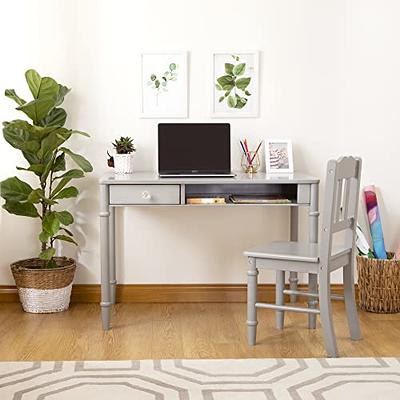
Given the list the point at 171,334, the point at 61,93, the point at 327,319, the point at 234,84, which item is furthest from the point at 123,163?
the point at 327,319

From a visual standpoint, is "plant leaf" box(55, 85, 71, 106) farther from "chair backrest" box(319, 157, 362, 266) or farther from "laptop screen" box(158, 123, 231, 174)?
"chair backrest" box(319, 157, 362, 266)

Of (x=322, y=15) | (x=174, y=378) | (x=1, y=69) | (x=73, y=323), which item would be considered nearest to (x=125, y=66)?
(x=1, y=69)

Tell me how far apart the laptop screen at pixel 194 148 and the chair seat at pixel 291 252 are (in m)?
0.65

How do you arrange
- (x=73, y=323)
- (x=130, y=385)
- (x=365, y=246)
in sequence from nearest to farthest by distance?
(x=130, y=385) → (x=73, y=323) → (x=365, y=246)

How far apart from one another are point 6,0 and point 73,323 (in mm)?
1814

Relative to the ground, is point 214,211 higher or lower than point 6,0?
lower

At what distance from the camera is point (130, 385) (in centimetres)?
327

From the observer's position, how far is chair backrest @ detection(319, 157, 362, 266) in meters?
3.55

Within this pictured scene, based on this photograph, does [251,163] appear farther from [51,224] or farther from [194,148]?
[51,224]

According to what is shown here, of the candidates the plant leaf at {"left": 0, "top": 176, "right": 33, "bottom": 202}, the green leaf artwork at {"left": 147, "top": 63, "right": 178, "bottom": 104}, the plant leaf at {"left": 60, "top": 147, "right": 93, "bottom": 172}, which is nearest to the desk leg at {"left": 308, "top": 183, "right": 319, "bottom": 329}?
the green leaf artwork at {"left": 147, "top": 63, "right": 178, "bottom": 104}

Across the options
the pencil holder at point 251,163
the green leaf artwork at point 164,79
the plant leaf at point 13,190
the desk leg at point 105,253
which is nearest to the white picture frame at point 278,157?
the pencil holder at point 251,163

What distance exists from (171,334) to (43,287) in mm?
828

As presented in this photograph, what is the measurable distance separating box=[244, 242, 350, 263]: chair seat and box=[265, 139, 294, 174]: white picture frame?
2.31 ft

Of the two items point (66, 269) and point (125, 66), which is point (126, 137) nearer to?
point (125, 66)
